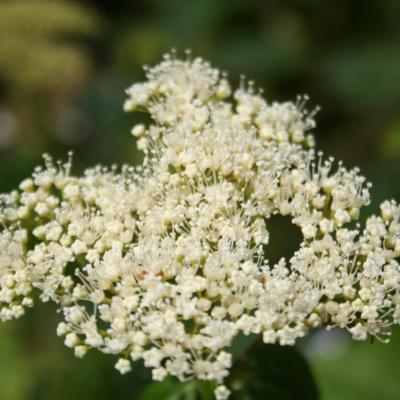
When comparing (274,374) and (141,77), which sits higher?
(141,77)

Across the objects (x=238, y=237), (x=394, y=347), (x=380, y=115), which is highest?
(x=380, y=115)

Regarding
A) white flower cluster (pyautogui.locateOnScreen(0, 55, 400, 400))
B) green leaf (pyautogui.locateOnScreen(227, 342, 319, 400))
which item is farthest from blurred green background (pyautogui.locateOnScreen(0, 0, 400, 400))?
white flower cluster (pyautogui.locateOnScreen(0, 55, 400, 400))

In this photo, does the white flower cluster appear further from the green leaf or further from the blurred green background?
the blurred green background

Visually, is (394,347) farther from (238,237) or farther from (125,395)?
(238,237)

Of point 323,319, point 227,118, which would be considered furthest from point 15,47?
point 323,319

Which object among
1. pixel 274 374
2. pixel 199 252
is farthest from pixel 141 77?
pixel 199 252

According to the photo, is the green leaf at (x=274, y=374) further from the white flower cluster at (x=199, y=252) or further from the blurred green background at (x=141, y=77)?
the blurred green background at (x=141, y=77)

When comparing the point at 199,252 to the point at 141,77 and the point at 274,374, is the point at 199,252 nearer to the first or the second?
the point at 274,374
